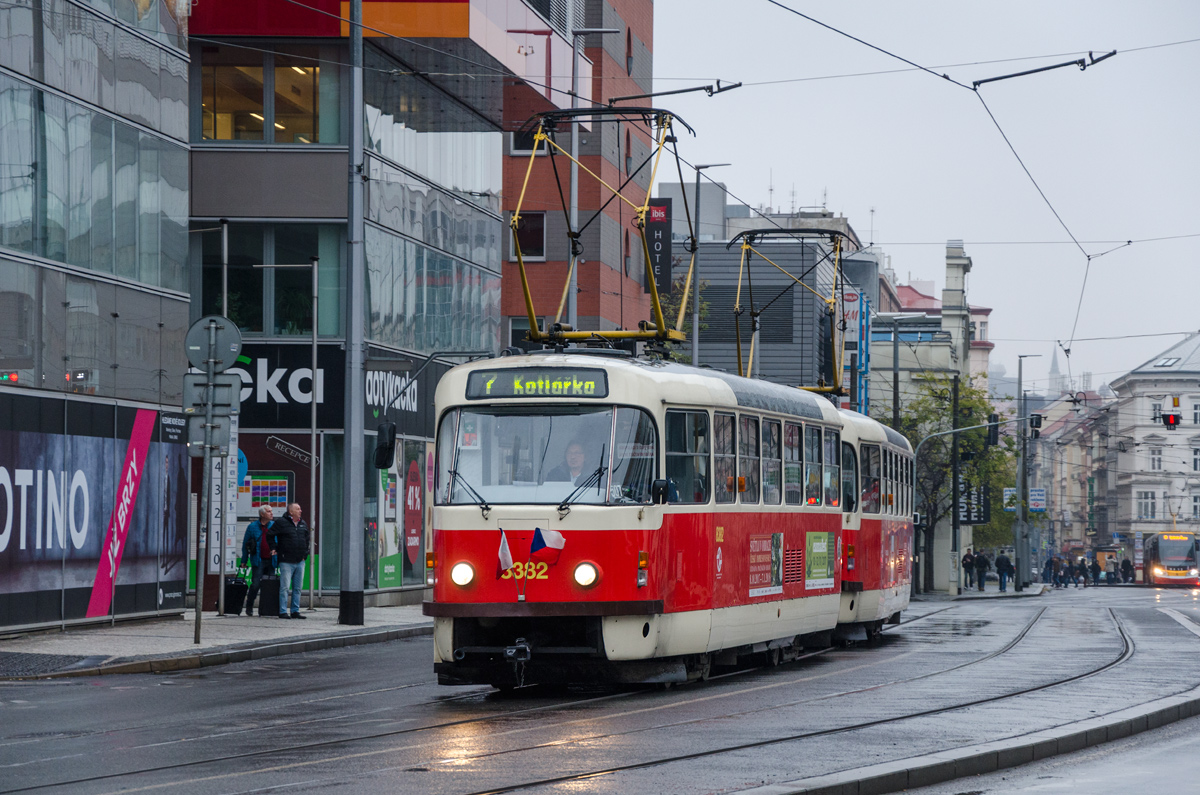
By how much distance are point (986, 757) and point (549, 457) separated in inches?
205

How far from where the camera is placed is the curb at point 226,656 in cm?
1734

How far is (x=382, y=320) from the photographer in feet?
102

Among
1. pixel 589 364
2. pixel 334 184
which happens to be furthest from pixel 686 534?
pixel 334 184

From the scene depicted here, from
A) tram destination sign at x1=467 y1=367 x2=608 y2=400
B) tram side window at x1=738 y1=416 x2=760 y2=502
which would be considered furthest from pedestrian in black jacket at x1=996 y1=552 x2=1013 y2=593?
tram destination sign at x1=467 y1=367 x2=608 y2=400

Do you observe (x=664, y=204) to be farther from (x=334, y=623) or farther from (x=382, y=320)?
(x=334, y=623)

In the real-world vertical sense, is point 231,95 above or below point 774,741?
above

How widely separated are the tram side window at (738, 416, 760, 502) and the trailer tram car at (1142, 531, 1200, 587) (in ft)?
233

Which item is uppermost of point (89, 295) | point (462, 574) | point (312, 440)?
point (89, 295)

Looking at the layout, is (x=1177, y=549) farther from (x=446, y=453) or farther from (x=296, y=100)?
(x=446, y=453)

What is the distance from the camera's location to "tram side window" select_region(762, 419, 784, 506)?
17.9 metres

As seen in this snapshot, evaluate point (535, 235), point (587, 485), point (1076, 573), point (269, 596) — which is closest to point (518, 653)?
point (587, 485)

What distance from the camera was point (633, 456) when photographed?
15.0m

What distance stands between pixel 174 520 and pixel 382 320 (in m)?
7.48

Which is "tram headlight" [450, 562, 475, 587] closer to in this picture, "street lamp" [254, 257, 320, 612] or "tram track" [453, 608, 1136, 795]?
"tram track" [453, 608, 1136, 795]
